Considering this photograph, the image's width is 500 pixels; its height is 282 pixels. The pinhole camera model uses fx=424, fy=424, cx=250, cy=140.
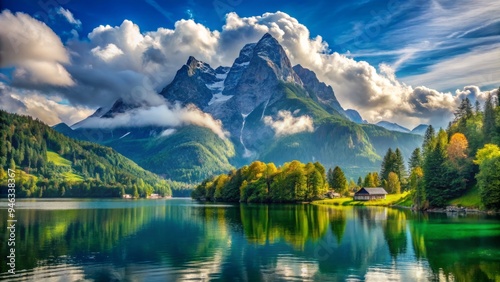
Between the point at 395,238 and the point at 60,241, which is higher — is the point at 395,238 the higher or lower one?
the lower one

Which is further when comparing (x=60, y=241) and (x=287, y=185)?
(x=287, y=185)

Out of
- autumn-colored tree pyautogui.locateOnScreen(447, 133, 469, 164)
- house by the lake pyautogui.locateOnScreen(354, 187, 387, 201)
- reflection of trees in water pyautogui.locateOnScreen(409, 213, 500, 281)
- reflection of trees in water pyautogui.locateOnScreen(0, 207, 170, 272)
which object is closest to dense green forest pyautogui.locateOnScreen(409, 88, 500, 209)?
autumn-colored tree pyautogui.locateOnScreen(447, 133, 469, 164)

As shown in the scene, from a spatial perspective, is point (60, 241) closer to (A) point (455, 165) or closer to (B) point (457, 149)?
(A) point (455, 165)

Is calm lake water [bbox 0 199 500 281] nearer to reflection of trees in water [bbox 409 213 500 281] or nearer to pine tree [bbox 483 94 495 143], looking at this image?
reflection of trees in water [bbox 409 213 500 281]

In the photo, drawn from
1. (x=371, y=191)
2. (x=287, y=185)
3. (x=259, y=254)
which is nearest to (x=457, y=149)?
(x=371, y=191)

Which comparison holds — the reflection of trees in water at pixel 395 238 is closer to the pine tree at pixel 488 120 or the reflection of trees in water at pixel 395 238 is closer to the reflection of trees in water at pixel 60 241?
the reflection of trees in water at pixel 60 241

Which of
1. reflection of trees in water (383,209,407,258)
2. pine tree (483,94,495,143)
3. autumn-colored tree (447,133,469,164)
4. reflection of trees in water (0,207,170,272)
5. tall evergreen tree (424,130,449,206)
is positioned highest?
pine tree (483,94,495,143)

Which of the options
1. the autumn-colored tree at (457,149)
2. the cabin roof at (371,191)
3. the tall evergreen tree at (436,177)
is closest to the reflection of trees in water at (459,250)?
the tall evergreen tree at (436,177)

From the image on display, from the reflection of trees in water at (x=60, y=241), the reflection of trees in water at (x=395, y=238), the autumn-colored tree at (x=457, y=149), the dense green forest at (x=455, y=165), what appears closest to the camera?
the reflection of trees in water at (x=60, y=241)

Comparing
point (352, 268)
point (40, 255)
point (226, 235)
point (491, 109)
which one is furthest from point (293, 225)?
point (491, 109)

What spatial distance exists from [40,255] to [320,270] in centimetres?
3148

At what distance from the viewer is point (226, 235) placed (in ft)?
222

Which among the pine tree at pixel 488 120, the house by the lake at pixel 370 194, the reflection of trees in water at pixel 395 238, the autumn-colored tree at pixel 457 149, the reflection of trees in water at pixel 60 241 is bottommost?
the reflection of trees in water at pixel 395 238

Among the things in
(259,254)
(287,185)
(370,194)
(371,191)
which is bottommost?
(259,254)
